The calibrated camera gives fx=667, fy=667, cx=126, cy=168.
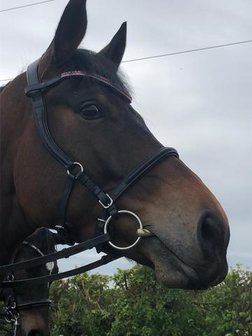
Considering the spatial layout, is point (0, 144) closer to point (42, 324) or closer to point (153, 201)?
point (153, 201)

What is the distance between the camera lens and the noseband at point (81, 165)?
3.19m

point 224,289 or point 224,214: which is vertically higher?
point 224,289

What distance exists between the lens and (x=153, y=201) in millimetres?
3131

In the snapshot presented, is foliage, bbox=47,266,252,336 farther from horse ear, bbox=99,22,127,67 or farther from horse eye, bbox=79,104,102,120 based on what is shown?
horse eye, bbox=79,104,102,120

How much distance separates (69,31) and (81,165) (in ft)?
2.35

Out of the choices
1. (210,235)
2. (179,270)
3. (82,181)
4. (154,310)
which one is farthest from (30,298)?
(154,310)

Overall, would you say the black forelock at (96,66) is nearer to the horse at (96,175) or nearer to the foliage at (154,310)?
the horse at (96,175)

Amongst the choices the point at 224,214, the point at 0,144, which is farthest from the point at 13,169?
the point at 224,214

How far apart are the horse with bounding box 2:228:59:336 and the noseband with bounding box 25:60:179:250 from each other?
73.4 inches

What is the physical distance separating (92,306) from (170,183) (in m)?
8.64

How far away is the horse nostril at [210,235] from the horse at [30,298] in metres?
2.36

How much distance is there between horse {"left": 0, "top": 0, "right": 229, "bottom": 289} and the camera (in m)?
3.00

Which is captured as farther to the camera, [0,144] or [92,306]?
[92,306]

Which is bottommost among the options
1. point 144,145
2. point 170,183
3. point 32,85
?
point 170,183
